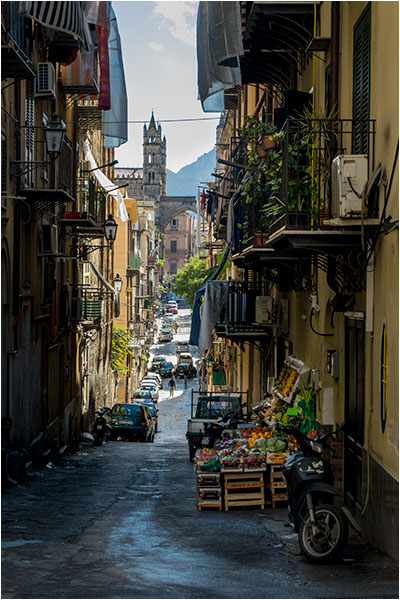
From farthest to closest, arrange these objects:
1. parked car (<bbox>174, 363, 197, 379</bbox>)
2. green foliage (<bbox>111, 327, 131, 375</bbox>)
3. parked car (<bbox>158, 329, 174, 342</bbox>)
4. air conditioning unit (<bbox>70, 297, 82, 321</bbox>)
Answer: parked car (<bbox>158, 329, 174, 342</bbox>) → parked car (<bbox>174, 363, 197, 379</bbox>) → green foliage (<bbox>111, 327, 131, 375</bbox>) → air conditioning unit (<bbox>70, 297, 82, 321</bbox>)

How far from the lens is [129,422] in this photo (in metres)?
28.1

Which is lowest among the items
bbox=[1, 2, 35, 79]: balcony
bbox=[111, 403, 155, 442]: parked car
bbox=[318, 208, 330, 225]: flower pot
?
bbox=[111, 403, 155, 442]: parked car

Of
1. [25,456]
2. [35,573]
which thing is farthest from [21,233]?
[35,573]

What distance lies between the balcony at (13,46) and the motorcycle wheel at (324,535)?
6.79m

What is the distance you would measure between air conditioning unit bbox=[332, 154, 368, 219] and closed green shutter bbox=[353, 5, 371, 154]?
515mm

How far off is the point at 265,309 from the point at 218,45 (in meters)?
7.00

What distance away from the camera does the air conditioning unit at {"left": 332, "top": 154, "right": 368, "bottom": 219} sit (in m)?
8.95

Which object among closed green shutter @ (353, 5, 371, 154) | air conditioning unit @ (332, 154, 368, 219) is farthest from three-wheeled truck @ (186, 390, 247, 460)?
air conditioning unit @ (332, 154, 368, 219)

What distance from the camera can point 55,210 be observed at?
2114 cm

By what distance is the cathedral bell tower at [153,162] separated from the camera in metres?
137

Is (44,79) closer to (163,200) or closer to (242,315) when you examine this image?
(242,315)

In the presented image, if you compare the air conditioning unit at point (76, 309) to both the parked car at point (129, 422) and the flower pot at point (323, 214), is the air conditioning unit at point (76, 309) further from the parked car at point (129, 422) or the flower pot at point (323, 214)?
the flower pot at point (323, 214)

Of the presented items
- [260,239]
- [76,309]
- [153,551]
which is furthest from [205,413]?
[153,551]

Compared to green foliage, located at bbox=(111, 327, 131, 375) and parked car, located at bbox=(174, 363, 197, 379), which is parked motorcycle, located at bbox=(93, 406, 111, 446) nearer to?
green foliage, located at bbox=(111, 327, 131, 375)
